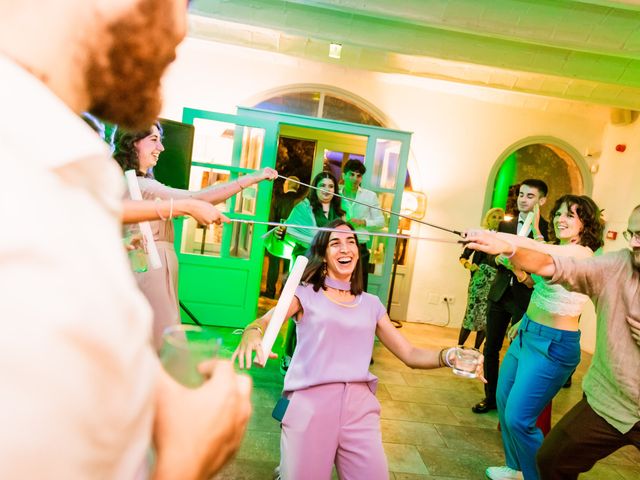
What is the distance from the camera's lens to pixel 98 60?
0.45 m

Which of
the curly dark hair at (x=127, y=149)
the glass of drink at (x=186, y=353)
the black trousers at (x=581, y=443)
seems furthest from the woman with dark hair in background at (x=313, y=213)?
the glass of drink at (x=186, y=353)

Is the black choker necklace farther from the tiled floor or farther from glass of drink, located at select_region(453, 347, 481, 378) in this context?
the tiled floor

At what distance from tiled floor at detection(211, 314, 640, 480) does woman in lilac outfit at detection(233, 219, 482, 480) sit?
81cm

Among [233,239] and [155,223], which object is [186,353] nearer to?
[155,223]

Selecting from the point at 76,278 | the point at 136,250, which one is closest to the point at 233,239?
the point at 136,250

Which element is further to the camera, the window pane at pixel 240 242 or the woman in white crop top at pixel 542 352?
the window pane at pixel 240 242

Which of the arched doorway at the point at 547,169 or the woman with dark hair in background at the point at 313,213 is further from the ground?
the arched doorway at the point at 547,169

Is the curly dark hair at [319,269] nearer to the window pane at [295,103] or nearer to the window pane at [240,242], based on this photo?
the window pane at [240,242]

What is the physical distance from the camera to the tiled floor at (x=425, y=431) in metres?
2.67

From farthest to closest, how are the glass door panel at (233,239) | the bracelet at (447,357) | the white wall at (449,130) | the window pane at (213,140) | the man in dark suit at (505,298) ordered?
the white wall at (449,130) < the window pane at (213,140) < the glass door panel at (233,239) < the man in dark suit at (505,298) < the bracelet at (447,357)

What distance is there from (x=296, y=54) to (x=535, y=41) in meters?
2.76

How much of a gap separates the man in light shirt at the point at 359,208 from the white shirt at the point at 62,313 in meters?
3.88

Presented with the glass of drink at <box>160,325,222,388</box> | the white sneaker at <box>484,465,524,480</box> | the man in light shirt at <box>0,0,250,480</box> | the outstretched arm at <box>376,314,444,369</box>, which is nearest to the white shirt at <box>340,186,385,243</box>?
the outstretched arm at <box>376,314,444,369</box>

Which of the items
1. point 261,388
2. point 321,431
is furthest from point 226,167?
point 321,431
